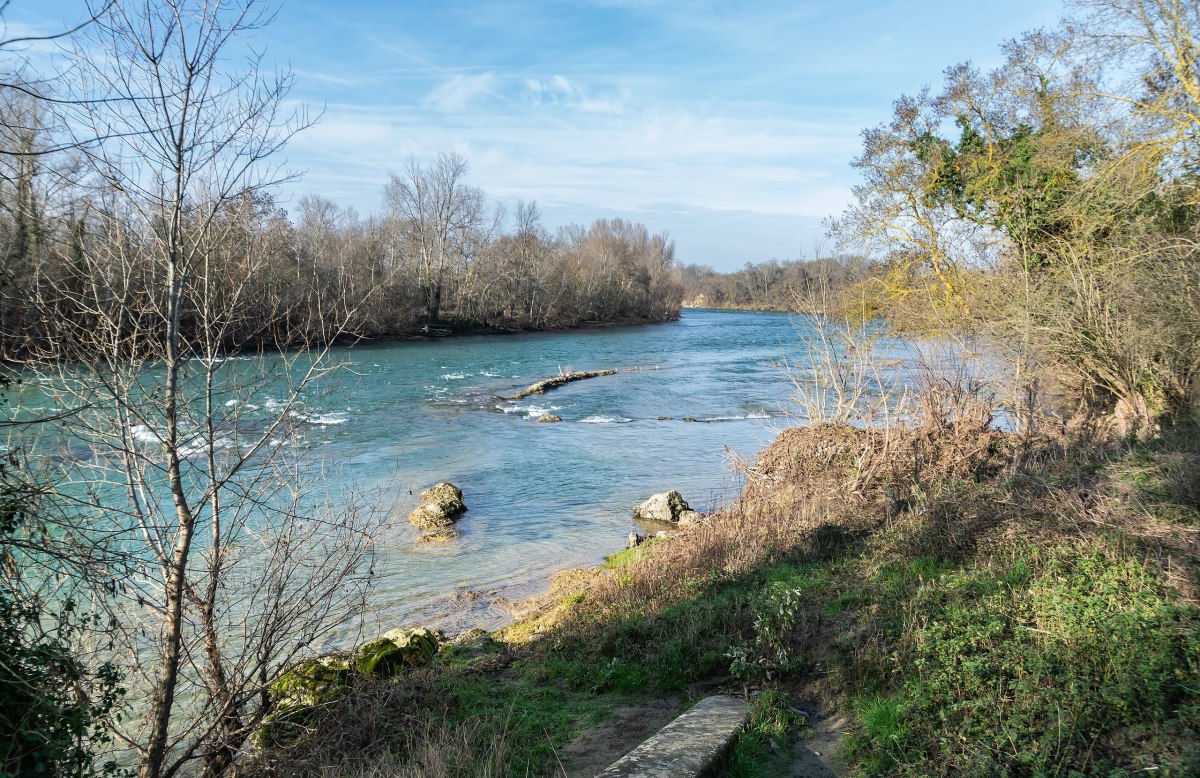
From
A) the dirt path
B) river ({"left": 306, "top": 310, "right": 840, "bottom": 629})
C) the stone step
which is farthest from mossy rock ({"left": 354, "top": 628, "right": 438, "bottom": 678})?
the dirt path

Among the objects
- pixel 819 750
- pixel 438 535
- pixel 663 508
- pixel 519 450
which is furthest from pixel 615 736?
pixel 519 450

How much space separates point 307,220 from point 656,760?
44096 millimetres

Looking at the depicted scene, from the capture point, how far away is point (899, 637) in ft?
20.5

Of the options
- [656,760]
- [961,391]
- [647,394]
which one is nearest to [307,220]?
[647,394]

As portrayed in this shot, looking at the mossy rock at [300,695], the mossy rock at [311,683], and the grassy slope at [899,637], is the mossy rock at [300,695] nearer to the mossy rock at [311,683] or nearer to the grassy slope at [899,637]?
the mossy rock at [311,683]

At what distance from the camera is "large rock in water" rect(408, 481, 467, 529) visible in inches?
575

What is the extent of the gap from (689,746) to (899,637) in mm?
2371

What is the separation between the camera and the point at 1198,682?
4.54 meters

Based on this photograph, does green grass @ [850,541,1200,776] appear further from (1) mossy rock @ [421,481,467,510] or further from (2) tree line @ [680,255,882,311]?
(1) mossy rock @ [421,481,467,510]

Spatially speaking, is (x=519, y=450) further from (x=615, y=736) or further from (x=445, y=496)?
(x=615, y=736)

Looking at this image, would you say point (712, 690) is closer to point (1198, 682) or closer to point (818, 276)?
point (1198, 682)

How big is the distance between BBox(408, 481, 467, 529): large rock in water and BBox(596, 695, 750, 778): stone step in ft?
31.9

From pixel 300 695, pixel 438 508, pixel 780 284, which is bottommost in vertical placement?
pixel 438 508

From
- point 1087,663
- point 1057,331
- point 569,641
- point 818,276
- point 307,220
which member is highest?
point 307,220
